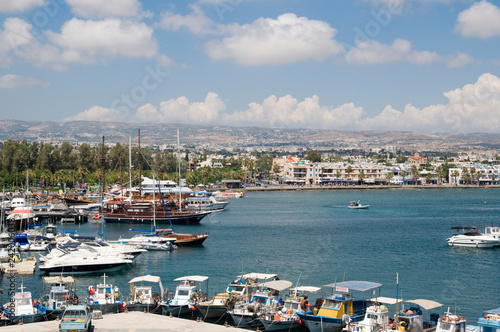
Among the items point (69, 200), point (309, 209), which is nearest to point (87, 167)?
point (69, 200)

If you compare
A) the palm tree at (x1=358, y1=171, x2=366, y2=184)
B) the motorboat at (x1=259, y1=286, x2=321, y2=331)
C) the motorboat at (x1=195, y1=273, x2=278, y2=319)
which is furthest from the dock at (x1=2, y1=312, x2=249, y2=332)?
the palm tree at (x1=358, y1=171, x2=366, y2=184)

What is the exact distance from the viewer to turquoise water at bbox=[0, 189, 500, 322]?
117ft

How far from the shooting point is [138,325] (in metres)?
22.7

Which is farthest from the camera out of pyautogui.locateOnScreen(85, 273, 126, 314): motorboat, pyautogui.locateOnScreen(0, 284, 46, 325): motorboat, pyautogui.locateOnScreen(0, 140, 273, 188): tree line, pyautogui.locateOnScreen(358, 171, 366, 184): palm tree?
pyautogui.locateOnScreen(358, 171, 366, 184): palm tree

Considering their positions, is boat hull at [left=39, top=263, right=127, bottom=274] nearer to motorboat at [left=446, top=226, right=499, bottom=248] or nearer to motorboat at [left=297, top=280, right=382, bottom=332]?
motorboat at [left=297, top=280, right=382, bottom=332]

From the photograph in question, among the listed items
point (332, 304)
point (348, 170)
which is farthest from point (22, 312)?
point (348, 170)

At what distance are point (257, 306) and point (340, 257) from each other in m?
21.5

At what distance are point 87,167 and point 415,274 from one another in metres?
110

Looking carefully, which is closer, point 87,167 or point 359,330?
point 359,330

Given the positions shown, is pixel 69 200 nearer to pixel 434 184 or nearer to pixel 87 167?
pixel 87 167

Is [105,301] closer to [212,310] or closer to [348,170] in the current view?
[212,310]

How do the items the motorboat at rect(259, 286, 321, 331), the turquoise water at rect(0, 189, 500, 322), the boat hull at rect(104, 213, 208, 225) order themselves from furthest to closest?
the boat hull at rect(104, 213, 208, 225) → the turquoise water at rect(0, 189, 500, 322) → the motorboat at rect(259, 286, 321, 331)

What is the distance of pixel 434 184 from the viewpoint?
189 metres

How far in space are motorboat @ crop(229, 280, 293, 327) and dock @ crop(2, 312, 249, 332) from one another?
2744 millimetres
